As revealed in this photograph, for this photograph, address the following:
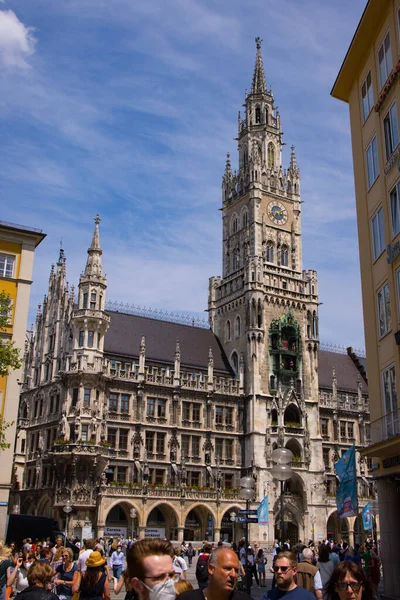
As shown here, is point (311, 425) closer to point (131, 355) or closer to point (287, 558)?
point (131, 355)

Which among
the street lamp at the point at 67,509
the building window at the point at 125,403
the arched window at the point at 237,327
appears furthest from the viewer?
the arched window at the point at 237,327

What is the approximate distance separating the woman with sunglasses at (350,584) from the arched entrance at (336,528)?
62.8m

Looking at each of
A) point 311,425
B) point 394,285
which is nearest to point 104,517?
point 311,425

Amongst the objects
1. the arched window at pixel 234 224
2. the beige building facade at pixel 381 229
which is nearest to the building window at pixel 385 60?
the beige building facade at pixel 381 229

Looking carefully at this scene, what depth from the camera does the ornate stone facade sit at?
54625 millimetres

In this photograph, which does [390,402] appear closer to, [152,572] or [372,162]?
[372,162]

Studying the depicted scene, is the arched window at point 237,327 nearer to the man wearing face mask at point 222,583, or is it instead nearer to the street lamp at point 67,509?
the street lamp at point 67,509

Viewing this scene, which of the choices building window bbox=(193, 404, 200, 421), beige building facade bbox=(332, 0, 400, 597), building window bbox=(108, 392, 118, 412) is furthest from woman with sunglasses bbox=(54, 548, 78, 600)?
building window bbox=(193, 404, 200, 421)

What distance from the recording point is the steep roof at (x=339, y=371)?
7369 centimetres

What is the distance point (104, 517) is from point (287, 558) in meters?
46.5

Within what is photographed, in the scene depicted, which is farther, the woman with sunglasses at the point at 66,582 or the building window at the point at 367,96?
the building window at the point at 367,96

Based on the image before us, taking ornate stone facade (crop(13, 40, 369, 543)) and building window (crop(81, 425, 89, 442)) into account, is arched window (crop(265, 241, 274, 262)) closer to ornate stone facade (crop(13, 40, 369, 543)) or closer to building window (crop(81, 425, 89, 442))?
ornate stone facade (crop(13, 40, 369, 543))

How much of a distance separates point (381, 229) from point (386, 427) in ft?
25.3

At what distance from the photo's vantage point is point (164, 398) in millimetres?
59500
